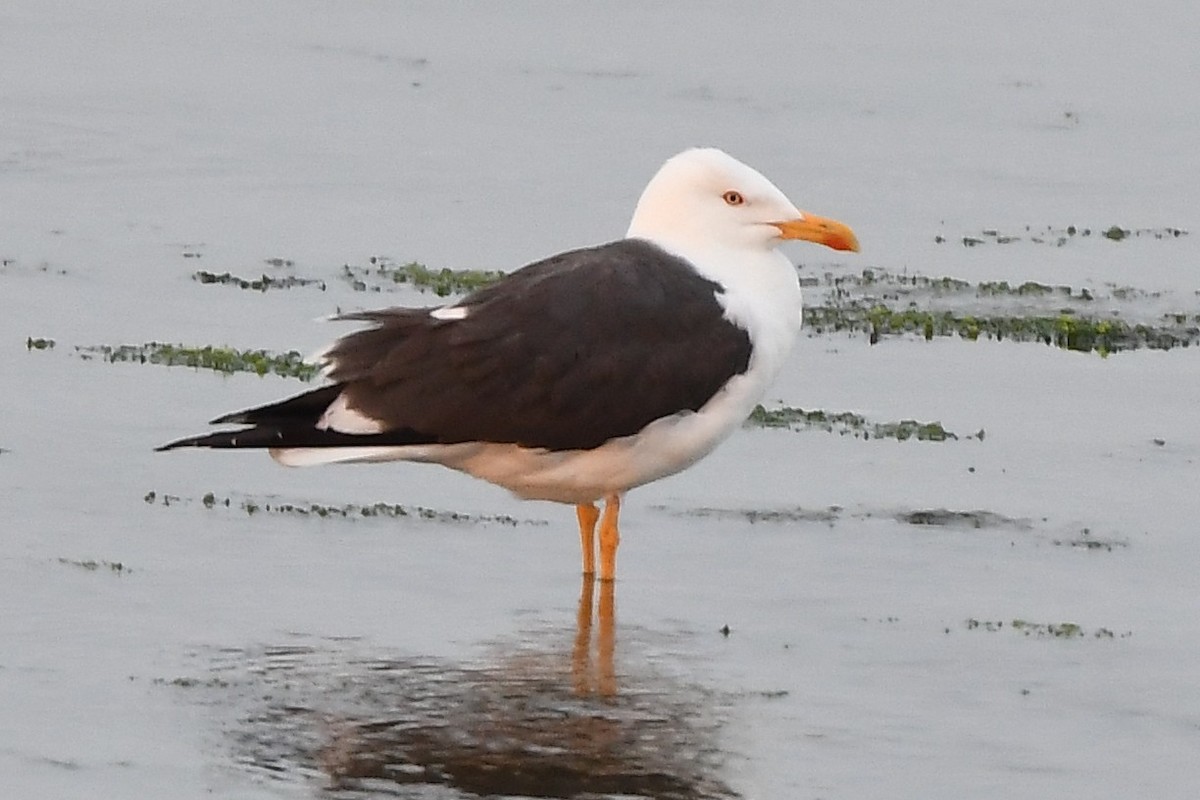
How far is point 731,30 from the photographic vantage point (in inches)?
852

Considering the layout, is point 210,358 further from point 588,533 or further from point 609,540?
point 609,540

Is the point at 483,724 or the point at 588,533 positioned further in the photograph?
the point at 588,533

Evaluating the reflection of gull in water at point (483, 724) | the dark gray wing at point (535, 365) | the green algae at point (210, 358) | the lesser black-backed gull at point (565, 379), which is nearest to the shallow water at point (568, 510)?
the reflection of gull in water at point (483, 724)

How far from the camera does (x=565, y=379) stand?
29.3ft

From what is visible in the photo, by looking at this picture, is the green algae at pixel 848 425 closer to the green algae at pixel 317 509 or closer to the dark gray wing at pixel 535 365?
the green algae at pixel 317 509

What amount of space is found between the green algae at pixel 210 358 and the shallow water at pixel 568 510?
0.13 meters

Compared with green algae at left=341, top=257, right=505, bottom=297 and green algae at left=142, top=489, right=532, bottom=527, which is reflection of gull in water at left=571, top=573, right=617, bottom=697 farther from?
green algae at left=341, top=257, right=505, bottom=297

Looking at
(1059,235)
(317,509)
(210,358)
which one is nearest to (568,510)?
(317,509)

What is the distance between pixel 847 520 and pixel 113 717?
332cm

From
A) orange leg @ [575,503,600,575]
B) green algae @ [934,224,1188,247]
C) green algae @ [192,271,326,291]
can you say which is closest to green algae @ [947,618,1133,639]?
orange leg @ [575,503,600,575]

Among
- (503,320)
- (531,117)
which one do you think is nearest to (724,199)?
(503,320)

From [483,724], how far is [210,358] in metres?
4.52

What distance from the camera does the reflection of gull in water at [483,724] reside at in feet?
23.6

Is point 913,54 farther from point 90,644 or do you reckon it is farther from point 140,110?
point 90,644
